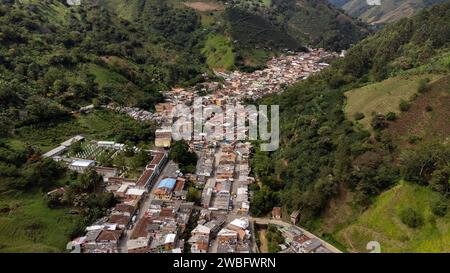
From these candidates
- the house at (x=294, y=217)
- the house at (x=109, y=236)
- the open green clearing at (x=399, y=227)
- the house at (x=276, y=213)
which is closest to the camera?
the open green clearing at (x=399, y=227)

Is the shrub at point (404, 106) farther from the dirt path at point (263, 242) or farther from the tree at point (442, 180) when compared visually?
the dirt path at point (263, 242)

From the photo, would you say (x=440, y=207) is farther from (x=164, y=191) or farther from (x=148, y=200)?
(x=148, y=200)

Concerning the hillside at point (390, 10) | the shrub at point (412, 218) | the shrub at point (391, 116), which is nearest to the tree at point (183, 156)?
the shrub at point (391, 116)

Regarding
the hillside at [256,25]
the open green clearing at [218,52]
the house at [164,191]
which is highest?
the hillside at [256,25]

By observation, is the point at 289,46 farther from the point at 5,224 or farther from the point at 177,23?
the point at 5,224

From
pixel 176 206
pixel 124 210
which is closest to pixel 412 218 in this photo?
pixel 176 206

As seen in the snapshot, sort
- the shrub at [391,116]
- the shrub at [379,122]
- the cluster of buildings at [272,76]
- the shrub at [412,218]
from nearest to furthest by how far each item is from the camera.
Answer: the shrub at [412,218] < the shrub at [379,122] < the shrub at [391,116] < the cluster of buildings at [272,76]

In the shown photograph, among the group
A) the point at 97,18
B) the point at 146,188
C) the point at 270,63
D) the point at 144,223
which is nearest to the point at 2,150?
the point at 146,188

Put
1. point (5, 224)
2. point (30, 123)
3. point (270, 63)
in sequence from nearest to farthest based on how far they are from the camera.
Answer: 1. point (5, 224)
2. point (30, 123)
3. point (270, 63)
